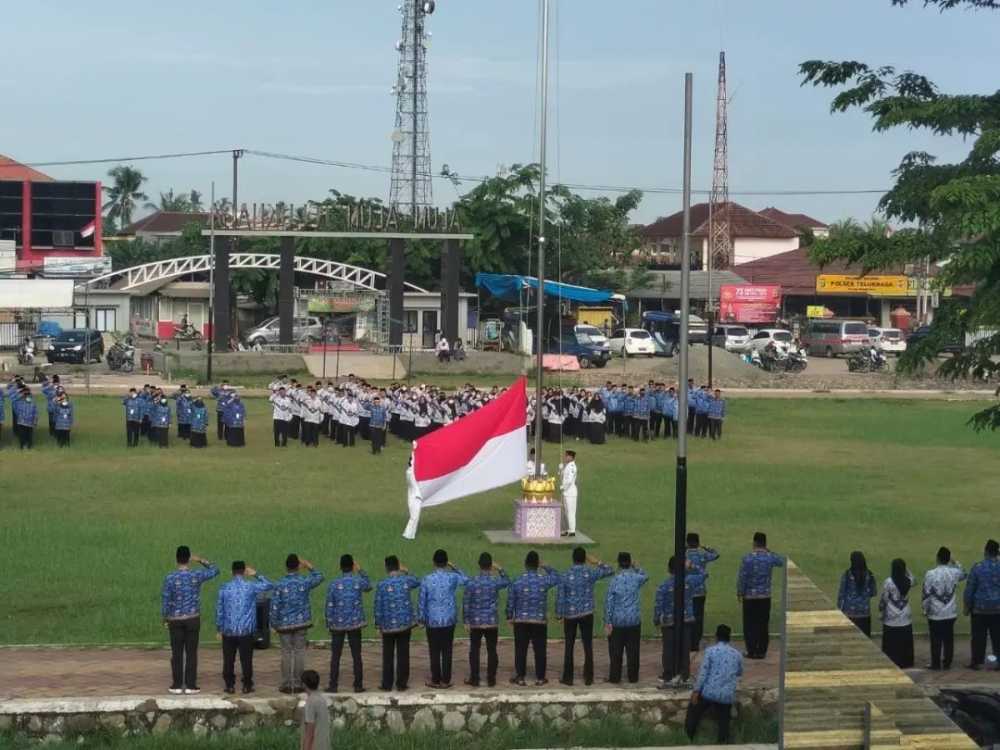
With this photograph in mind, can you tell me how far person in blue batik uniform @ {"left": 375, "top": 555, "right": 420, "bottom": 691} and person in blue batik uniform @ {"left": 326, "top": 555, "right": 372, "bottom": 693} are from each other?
0.18 metres

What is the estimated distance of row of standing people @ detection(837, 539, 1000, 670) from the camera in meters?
15.4

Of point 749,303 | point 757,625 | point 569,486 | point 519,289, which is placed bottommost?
point 757,625

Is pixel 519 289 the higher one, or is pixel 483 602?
pixel 519 289

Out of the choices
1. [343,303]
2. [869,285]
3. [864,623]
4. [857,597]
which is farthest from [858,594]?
[869,285]

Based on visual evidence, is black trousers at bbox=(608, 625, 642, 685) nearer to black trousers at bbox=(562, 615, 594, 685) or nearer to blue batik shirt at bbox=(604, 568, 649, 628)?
blue batik shirt at bbox=(604, 568, 649, 628)

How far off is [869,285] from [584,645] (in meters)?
65.1

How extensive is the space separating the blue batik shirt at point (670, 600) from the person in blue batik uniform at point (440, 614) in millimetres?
1998

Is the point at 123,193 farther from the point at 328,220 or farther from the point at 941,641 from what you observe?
the point at 941,641

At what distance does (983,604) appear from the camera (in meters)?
15.8

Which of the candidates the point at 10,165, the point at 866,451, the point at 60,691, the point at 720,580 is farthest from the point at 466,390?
the point at 10,165

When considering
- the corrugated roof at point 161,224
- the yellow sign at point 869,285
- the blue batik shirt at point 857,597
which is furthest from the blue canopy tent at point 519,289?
the corrugated roof at point 161,224

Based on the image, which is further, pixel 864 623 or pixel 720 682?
pixel 864 623

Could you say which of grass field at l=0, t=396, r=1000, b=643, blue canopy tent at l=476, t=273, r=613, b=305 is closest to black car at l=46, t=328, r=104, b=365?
blue canopy tent at l=476, t=273, r=613, b=305

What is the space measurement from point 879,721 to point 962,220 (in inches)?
167
